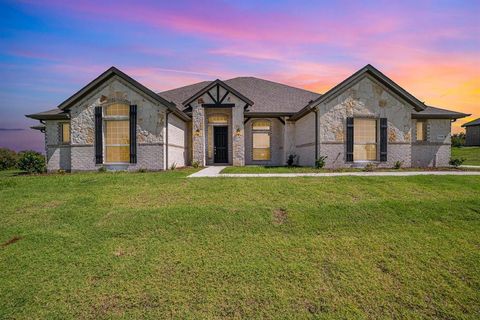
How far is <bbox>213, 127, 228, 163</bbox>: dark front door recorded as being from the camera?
62.3 feet

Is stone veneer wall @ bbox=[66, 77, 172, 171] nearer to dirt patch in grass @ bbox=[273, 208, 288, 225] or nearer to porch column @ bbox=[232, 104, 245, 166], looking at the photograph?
porch column @ bbox=[232, 104, 245, 166]

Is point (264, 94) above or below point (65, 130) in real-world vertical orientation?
above

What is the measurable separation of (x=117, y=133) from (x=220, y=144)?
6.60 m

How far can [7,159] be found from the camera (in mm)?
25172

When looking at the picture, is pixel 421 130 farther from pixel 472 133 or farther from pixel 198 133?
pixel 472 133

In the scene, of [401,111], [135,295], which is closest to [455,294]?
[135,295]

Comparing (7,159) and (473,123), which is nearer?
(7,159)

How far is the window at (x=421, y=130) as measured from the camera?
58.7 ft

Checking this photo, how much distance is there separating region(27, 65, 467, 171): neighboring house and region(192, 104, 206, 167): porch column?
0.06 m

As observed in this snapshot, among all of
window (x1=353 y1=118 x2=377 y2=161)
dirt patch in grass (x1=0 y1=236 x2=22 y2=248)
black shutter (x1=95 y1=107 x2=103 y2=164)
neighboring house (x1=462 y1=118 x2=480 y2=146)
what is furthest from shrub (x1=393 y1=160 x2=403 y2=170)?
neighboring house (x1=462 y1=118 x2=480 y2=146)

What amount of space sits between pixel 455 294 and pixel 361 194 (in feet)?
14.6

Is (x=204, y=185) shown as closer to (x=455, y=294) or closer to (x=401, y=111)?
(x=455, y=294)

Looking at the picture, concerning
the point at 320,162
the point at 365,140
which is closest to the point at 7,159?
the point at 320,162

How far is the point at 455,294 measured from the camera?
5.03 m
